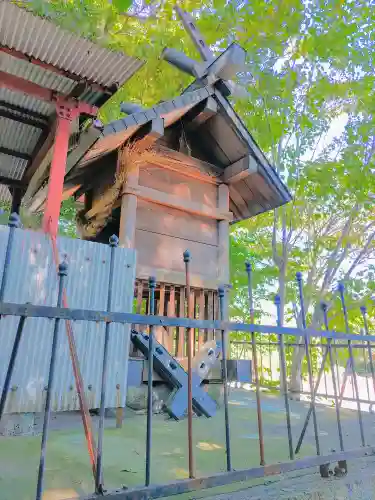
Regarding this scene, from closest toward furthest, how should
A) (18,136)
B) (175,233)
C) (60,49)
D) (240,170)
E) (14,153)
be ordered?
(60,49)
(18,136)
(14,153)
(175,233)
(240,170)

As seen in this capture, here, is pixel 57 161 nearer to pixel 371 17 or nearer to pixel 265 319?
pixel 371 17

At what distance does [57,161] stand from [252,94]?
7.61 meters

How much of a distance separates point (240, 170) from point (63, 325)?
507cm

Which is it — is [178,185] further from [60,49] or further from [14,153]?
[60,49]

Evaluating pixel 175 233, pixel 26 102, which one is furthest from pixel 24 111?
pixel 175 233

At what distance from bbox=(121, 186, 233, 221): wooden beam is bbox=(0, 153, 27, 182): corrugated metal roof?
1.65 m

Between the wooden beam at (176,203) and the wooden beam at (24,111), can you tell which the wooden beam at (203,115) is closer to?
the wooden beam at (176,203)

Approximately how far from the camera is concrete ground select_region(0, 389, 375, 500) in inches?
119

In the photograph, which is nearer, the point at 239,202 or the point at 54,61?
the point at 54,61

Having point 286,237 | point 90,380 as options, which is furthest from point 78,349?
point 286,237

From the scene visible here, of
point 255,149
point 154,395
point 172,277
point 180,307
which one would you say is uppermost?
point 255,149

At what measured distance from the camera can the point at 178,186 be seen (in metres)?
7.50

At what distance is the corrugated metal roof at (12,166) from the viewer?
23.0ft

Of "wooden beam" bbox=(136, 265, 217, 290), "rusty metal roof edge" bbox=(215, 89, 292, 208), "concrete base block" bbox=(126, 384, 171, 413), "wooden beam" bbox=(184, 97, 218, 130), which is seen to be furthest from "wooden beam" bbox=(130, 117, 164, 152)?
"concrete base block" bbox=(126, 384, 171, 413)
